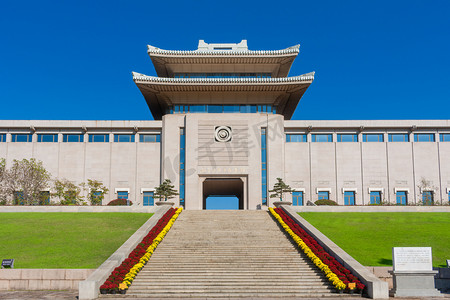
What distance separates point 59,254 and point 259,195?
74.3ft

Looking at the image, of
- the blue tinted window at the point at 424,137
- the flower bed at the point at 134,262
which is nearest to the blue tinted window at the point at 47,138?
the flower bed at the point at 134,262

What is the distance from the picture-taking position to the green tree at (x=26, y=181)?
129 ft

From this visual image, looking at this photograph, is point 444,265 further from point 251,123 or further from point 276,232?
point 251,123

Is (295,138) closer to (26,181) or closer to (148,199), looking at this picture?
(148,199)

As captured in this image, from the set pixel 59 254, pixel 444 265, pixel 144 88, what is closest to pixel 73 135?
pixel 144 88

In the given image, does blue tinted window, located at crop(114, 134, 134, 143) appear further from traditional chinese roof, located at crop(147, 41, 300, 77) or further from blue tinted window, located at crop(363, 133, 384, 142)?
blue tinted window, located at crop(363, 133, 384, 142)

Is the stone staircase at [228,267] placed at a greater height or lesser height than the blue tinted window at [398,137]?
lesser

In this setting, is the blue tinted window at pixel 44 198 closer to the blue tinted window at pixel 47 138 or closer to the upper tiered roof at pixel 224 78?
the blue tinted window at pixel 47 138

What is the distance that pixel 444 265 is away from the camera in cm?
1992

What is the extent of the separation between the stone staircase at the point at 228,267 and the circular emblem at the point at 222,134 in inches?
613

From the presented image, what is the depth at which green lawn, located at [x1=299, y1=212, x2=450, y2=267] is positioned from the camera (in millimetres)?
21109

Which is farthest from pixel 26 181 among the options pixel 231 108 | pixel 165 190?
pixel 231 108

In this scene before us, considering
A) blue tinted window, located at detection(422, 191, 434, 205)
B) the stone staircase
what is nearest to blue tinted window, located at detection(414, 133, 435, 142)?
blue tinted window, located at detection(422, 191, 434, 205)

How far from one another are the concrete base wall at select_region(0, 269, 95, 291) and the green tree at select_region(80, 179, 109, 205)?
21.9 metres
